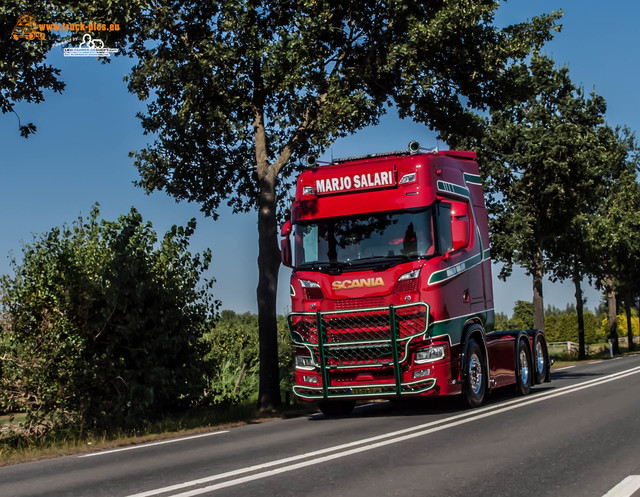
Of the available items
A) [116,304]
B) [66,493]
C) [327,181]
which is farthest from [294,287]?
[66,493]

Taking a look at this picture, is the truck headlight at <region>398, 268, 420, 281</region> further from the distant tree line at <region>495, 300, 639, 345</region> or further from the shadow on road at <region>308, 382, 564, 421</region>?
the distant tree line at <region>495, 300, 639, 345</region>

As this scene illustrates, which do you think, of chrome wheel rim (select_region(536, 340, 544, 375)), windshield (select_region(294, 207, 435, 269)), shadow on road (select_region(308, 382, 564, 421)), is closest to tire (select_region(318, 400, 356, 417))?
shadow on road (select_region(308, 382, 564, 421))

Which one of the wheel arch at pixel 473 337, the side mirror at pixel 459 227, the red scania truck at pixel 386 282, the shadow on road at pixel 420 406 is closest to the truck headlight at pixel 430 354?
the red scania truck at pixel 386 282

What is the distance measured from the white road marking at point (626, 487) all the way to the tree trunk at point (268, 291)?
10815 millimetres

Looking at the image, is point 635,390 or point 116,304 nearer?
point 116,304

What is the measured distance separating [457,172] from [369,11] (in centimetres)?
493

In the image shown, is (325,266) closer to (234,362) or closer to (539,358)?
(539,358)

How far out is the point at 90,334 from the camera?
48.7ft

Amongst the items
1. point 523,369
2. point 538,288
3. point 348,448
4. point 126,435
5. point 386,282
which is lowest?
point 126,435

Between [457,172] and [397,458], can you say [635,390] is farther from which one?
[397,458]

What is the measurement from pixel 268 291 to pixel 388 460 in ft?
30.4

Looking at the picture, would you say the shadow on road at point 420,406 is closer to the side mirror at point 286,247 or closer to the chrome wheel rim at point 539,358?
the chrome wheel rim at point 539,358

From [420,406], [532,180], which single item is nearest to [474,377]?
[420,406]

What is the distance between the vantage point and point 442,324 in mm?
12570
